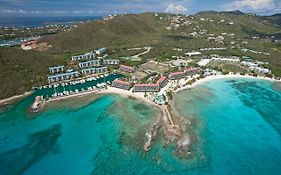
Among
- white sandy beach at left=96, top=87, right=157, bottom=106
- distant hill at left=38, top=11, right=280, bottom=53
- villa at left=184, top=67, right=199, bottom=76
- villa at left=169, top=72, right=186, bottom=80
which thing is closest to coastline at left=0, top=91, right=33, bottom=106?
white sandy beach at left=96, top=87, right=157, bottom=106

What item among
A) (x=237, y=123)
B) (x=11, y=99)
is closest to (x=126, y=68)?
(x=11, y=99)

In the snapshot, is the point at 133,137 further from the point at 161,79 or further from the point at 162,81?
the point at 161,79

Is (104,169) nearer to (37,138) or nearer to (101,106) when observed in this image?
(37,138)

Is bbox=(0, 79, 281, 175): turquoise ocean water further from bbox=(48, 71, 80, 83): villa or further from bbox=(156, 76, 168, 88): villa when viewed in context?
bbox=(48, 71, 80, 83): villa

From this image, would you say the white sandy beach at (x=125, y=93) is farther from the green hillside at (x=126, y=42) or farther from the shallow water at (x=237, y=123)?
the green hillside at (x=126, y=42)

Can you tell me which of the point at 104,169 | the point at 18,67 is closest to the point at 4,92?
the point at 18,67

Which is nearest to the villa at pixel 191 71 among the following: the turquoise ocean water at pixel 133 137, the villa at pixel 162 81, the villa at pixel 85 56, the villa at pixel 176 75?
the villa at pixel 176 75
